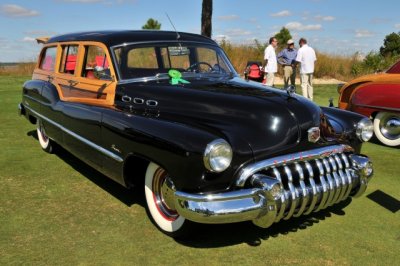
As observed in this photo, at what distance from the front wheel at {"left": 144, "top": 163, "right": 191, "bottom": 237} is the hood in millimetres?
462

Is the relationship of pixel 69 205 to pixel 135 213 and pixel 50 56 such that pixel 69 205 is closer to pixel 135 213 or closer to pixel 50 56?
pixel 135 213

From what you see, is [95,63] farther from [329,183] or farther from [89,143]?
[329,183]

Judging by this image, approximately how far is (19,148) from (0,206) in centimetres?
238

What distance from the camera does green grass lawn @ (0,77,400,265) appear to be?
2.99m

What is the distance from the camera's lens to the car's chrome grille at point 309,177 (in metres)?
2.99

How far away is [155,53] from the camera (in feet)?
14.4

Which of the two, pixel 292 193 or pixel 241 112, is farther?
pixel 241 112

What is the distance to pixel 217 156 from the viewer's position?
283 centimetres

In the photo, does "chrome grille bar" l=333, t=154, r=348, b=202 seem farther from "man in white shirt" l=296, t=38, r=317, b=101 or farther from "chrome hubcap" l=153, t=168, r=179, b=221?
"man in white shirt" l=296, t=38, r=317, b=101

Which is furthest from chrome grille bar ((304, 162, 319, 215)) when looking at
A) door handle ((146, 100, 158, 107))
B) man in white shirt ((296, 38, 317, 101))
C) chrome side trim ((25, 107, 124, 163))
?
man in white shirt ((296, 38, 317, 101))

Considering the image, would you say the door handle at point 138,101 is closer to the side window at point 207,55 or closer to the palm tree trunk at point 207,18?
the side window at point 207,55

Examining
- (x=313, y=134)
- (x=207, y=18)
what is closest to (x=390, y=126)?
(x=313, y=134)

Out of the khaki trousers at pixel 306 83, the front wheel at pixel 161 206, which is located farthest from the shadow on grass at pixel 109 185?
the khaki trousers at pixel 306 83

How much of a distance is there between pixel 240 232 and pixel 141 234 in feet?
2.57
